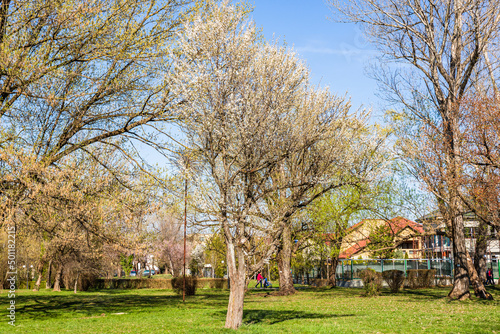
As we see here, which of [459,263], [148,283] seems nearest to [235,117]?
[459,263]

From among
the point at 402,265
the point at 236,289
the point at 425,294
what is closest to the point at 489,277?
the point at 402,265

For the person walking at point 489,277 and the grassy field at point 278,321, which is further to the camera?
the person walking at point 489,277

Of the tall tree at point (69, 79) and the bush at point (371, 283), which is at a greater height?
the tall tree at point (69, 79)

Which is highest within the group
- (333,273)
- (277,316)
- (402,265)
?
(402,265)

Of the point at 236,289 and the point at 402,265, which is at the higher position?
the point at 236,289

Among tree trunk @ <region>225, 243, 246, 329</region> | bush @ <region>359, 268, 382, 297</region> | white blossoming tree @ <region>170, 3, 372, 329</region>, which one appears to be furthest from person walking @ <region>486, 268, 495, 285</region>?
tree trunk @ <region>225, 243, 246, 329</region>

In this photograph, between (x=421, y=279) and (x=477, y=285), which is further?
(x=421, y=279)

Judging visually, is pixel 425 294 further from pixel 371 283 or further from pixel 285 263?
pixel 285 263

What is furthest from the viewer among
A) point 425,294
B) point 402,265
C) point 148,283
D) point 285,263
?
point 148,283

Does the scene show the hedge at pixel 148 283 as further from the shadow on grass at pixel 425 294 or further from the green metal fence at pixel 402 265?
the shadow on grass at pixel 425 294

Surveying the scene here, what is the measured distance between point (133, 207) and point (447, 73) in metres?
14.7

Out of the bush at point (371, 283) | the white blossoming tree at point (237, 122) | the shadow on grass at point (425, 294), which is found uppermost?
the white blossoming tree at point (237, 122)

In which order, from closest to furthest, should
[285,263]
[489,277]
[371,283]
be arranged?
[371,283] → [285,263] → [489,277]

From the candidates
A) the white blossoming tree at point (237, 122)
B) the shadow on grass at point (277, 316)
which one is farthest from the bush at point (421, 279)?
the white blossoming tree at point (237, 122)
